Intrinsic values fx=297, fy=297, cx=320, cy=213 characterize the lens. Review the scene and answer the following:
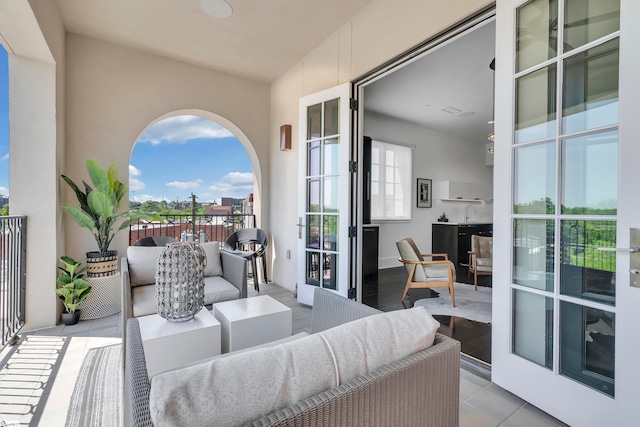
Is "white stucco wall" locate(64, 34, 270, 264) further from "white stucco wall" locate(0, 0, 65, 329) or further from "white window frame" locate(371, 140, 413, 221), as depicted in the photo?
"white window frame" locate(371, 140, 413, 221)

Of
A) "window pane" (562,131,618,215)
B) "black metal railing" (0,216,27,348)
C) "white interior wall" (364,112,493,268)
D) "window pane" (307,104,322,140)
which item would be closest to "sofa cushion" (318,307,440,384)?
"window pane" (562,131,618,215)

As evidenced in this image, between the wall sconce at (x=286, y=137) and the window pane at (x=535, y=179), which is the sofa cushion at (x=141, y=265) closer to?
the wall sconce at (x=286, y=137)

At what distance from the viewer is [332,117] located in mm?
3451

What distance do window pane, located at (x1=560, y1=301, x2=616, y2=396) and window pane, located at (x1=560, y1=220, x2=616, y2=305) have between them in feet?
0.28

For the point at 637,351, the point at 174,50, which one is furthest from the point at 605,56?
the point at 174,50

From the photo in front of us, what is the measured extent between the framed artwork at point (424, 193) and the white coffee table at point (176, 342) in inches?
216

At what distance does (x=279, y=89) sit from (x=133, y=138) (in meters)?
2.14

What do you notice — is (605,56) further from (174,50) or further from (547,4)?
(174,50)

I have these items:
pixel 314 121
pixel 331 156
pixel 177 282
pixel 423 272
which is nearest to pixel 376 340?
pixel 177 282

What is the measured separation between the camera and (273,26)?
10.8 feet

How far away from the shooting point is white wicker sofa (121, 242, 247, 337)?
2.53m

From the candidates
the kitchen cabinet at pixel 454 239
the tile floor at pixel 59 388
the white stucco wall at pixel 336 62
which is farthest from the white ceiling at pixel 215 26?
the kitchen cabinet at pixel 454 239

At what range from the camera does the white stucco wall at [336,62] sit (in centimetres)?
240

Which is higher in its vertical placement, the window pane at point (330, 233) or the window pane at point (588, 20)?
the window pane at point (588, 20)
